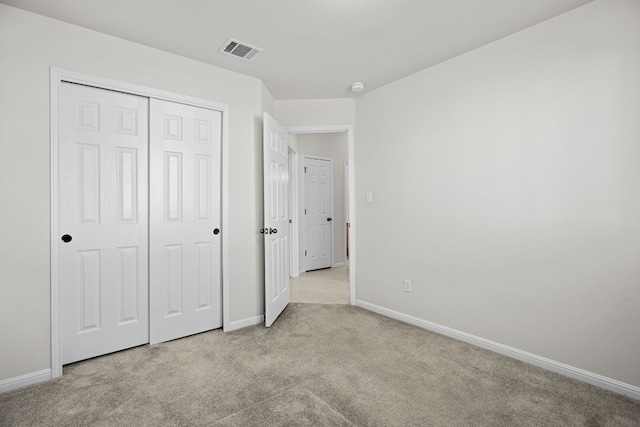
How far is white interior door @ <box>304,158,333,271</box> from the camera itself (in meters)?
5.53

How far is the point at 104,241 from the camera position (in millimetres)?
2412

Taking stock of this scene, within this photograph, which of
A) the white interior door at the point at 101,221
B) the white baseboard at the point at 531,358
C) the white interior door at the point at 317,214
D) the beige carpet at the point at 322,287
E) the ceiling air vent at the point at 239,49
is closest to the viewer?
the white baseboard at the point at 531,358

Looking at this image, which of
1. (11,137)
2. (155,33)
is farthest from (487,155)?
(11,137)

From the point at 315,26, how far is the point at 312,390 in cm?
248

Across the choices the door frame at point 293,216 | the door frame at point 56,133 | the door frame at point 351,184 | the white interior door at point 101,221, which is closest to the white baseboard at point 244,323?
the white interior door at point 101,221

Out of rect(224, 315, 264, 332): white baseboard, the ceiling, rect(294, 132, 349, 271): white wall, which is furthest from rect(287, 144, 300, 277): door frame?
the ceiling

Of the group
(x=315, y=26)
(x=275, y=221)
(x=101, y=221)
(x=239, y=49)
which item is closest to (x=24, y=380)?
(x=101, y=221)

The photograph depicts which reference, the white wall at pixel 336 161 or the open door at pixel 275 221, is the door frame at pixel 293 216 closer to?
the white wall at pixel 336 161

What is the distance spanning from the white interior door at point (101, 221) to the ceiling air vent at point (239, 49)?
2.61ft

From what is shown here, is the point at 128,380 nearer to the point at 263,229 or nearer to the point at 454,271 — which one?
the point at 263,229

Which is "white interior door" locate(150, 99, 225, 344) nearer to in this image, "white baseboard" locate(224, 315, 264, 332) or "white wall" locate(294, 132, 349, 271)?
"white baseboard" locate(224, 315, 264, 332)

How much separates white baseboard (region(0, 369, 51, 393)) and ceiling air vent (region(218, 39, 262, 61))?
8.82ft

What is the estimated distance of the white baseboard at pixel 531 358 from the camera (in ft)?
6.37

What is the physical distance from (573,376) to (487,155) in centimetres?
167
